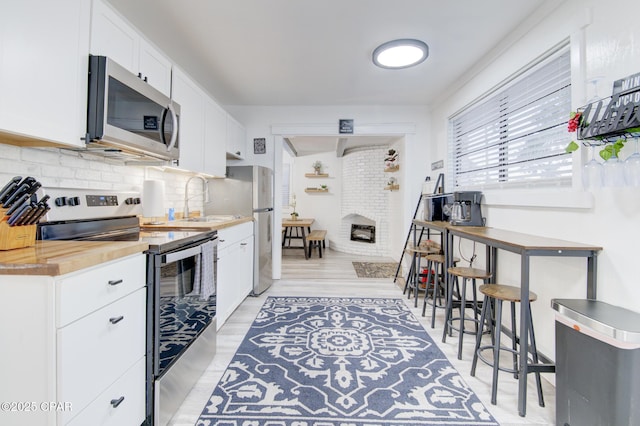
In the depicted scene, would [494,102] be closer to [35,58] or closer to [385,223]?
[35,58]

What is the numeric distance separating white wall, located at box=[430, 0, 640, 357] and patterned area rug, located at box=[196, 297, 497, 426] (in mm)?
849

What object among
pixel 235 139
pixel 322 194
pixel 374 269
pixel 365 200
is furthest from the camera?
pixel 322 194

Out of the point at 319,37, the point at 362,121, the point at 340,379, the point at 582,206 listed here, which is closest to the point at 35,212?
the point at 340,379

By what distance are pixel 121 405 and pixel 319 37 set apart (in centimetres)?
273

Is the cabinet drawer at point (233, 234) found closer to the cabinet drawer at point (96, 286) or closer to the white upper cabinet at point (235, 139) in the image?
the white upper cabinet at point (235, 139)

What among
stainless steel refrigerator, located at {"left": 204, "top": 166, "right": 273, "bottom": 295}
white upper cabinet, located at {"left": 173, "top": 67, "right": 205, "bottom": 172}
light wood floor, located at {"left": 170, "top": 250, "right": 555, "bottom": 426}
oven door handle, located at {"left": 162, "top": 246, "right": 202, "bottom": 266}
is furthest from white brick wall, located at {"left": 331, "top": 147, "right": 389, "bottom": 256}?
oven door handle, located at {"left": 162, "top": 246, "right": 202, "bottom": 266}

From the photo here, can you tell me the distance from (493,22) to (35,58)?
2.84 metres

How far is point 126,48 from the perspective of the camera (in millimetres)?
1807

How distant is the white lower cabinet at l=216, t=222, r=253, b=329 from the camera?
2.55 metres

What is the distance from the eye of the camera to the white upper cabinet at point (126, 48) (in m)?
1.58

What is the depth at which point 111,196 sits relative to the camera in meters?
2.02

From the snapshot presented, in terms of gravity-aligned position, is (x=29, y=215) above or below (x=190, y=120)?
below

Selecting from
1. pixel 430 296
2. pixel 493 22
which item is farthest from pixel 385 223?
pixel 493 22

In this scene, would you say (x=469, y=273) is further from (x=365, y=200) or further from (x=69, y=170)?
(x=365, y=200)
